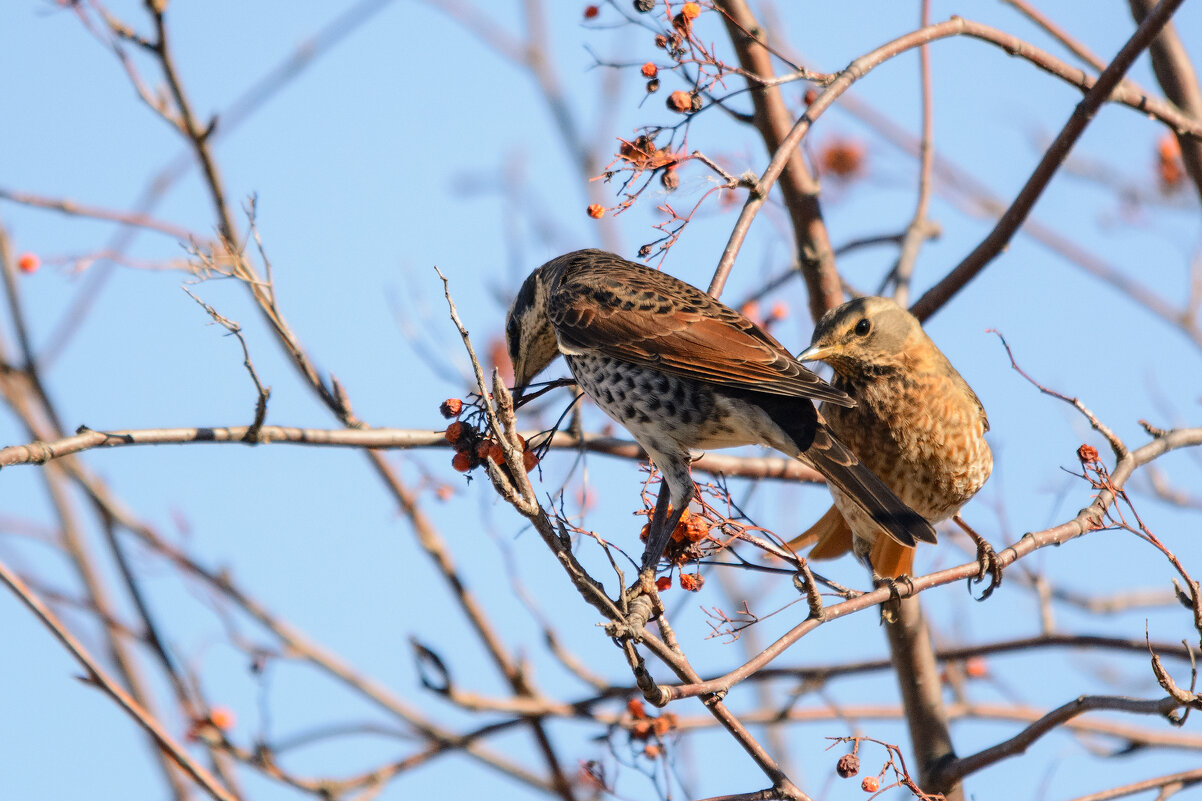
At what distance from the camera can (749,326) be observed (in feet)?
13.2

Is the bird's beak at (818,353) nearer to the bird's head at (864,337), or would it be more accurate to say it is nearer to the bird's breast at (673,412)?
the bird's head at (864,337)

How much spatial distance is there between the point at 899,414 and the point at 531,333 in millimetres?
1467

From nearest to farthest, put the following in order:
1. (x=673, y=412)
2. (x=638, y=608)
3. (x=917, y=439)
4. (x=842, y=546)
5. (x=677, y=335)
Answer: (x=638, y=608) → (x=673, y=412) → (x=677, y=335) → (x=917, y=439) → (x=842, y=546)

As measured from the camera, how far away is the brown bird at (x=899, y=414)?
4.45 meters

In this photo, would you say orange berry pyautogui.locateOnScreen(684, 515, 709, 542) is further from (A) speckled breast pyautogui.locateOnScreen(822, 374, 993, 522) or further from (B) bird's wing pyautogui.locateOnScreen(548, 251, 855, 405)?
(A) speckled breast pyautogui.locateOnScreen(822, 374, 993, 522)

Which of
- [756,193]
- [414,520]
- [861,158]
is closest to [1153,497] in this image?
[861,158]

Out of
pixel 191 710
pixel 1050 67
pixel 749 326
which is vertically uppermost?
pixel 1050 67

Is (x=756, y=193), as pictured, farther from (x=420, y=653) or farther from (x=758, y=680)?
(x=758, y=680)

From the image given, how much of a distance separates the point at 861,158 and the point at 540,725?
4.09 meters

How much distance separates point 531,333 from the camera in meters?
4.66

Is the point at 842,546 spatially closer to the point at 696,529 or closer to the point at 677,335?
the point at 677,335

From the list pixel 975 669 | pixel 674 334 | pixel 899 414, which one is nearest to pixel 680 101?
pixel 674 334

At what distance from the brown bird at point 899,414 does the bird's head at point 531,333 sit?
3.31 feet

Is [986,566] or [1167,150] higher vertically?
[1167,150]
